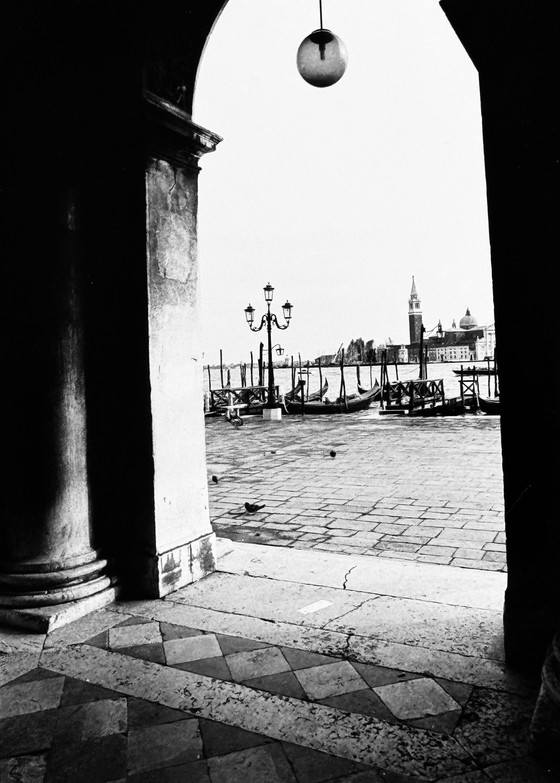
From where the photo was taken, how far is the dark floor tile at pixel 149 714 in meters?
2.00

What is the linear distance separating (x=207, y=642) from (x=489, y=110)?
8.12 feet

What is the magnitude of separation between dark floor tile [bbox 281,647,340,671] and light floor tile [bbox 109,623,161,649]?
61 cm

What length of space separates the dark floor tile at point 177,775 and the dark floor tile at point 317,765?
262mm

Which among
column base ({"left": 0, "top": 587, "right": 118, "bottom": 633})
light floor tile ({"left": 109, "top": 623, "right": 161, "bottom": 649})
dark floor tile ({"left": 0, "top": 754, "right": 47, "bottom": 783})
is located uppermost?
column base ({"left": 0, "top": 587, "right": 118, "bottom": 633})

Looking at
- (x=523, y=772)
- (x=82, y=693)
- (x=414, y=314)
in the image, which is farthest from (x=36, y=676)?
(x=414, y=314)

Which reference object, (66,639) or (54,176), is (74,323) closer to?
(54,176)

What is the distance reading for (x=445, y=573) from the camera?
3.53 metres

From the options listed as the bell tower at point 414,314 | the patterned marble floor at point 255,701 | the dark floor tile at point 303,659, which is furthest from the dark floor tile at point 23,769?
the bell tower at point 414,314

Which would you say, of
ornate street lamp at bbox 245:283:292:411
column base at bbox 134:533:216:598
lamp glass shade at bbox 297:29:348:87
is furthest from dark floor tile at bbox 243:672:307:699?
ornate street lamp at bbox 245:283:292:411

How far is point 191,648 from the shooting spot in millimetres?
2539

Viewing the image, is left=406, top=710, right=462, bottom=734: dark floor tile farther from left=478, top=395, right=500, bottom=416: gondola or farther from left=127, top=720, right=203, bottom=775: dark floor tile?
left=478, top=395, right=500, bottom=416: gondola

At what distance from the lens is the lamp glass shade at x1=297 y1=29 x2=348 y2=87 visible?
4.32m

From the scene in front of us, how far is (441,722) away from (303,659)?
2.11 feet

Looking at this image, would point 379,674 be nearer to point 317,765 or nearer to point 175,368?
point 317,765
